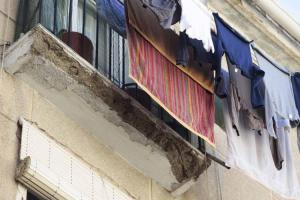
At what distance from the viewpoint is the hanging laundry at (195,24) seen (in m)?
7.26

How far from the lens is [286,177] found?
8.49 metres

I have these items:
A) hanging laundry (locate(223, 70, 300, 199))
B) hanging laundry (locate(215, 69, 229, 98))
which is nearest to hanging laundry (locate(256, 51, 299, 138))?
hanging laundry (locate(223, 70, 300, 199))

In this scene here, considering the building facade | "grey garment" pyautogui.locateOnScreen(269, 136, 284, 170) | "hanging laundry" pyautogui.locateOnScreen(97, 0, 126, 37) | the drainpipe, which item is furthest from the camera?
the drainpipe

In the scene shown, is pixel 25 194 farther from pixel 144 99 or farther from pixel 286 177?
pixel 286 177

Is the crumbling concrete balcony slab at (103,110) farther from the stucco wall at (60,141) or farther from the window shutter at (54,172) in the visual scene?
the window shutter at (54,172)

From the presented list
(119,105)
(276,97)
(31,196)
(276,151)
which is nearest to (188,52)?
(119,105)

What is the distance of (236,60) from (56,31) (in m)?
1.68

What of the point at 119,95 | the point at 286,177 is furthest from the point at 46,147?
the point at 286,177

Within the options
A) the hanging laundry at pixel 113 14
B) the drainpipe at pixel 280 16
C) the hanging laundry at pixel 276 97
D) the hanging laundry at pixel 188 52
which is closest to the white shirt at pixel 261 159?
the hanging laundry at pixel 276 97

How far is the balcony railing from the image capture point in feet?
24.4

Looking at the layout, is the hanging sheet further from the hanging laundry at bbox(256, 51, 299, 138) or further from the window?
the window

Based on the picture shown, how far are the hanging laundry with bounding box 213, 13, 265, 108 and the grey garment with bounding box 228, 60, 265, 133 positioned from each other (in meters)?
0.10

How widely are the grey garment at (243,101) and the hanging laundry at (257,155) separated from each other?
0.01m

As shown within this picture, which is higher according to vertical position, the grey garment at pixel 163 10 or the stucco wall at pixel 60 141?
the grey garment at pixel 163 10
